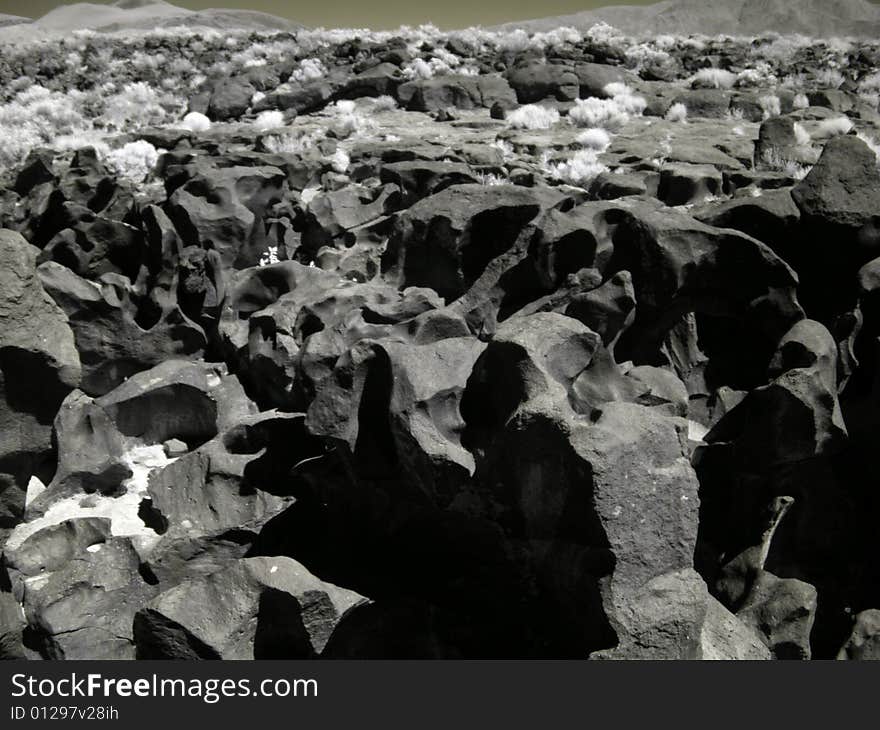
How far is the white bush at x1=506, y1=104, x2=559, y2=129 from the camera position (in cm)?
1452

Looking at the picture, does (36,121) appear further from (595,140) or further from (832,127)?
(832,127)

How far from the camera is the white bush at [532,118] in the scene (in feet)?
47.6

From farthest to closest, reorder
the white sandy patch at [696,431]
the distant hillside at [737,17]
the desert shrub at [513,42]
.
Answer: the distant hillside at [737,17], the desert shrub at [513,42], the white sandy patch at [696,431]

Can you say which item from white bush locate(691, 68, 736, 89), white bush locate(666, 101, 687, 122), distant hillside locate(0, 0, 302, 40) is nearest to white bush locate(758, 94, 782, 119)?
white bush locate(666, 101, 687, 122)

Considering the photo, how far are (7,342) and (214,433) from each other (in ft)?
7.48

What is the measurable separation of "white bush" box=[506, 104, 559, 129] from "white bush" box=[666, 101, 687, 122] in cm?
203

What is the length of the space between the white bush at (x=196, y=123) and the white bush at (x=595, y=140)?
7.91 meters

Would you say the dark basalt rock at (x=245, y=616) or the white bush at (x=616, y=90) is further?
the white bush at (x=616, y=90)

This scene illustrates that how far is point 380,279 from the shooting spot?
7.89 metres

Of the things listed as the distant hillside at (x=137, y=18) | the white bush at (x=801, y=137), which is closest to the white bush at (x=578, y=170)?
the white bush at (x=801, y=137)

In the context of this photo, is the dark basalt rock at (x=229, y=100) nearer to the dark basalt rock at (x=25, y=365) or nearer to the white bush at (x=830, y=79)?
the white bush at (x=830, y=79)

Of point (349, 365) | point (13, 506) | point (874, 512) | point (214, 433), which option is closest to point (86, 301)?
point (214, 433)

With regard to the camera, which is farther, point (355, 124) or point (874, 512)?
point (355, 124)
